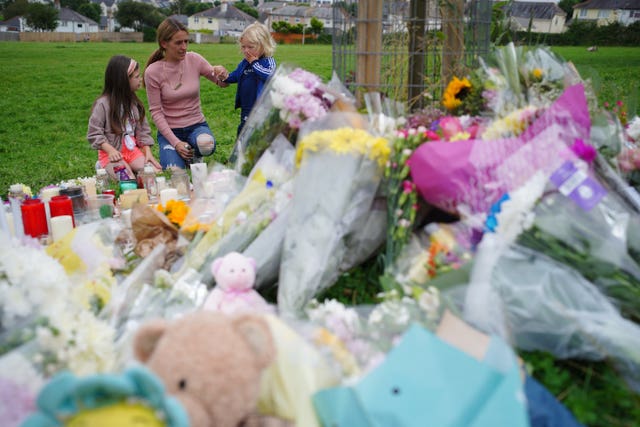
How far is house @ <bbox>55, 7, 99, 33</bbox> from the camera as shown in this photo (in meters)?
87.8

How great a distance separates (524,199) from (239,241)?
49.1 inches

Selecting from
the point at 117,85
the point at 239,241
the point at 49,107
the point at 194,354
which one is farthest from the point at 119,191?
the point at 49,107

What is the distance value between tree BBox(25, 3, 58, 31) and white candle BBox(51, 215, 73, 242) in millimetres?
Answer: 74545

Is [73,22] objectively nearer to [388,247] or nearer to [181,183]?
[181,183]

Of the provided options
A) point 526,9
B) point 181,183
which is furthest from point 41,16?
point 181,183

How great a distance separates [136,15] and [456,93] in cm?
7678

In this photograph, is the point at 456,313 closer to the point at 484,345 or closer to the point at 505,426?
the point at 484,345

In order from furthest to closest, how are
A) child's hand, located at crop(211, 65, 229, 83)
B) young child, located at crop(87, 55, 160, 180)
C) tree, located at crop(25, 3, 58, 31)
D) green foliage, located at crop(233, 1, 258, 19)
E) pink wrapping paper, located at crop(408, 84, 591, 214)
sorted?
1. green foliage, located at crop(233, 1, 258, 19)
2. tree, located at crop(25, 3, 58, 31)
3. child's hand, located at crop(211, 65, 229, 83)
4. young child, located at crop(87, 55, 160, 180)
5. pink wrapping paper, located at crop(408, 84, 591, 214)

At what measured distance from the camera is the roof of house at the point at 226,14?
9806cm

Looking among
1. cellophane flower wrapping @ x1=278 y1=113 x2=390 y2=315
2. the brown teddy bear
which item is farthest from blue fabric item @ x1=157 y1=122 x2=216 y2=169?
the brown teddy bear

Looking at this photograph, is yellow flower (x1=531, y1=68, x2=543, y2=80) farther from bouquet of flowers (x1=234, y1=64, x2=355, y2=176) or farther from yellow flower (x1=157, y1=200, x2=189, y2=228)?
yellow flower (x1=157, y1=200, x2=189, y2=228)

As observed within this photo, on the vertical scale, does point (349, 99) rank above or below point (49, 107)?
above

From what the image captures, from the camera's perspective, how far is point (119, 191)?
464cm

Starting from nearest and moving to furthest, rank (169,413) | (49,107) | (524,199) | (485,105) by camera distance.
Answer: (169,413), (524,199), (485,105), (49,107)
